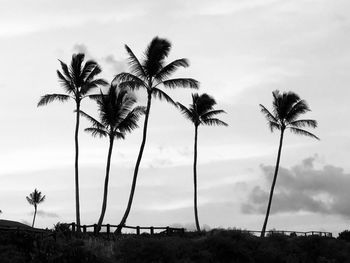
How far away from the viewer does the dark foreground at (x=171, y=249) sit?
3078 centimetres

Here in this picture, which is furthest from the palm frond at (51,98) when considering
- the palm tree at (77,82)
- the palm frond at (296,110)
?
the palm frond at (296,110)

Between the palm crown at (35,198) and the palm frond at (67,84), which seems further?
the palm crown at (35,198)

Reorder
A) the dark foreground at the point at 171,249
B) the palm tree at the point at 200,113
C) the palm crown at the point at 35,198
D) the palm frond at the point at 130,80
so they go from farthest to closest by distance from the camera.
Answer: the palm crown at the point at 35,198, the palm tree at the point at 200,113, the palm frond at the point at 130,80, the dark foreground at the point at 171,249

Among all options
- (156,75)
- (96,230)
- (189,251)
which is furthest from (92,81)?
(189,251)

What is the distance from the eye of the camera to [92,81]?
165 feet

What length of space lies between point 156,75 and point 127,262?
1752cm

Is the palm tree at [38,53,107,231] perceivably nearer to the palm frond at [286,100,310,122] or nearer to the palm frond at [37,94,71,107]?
the palm frond at [37,94,71,107]

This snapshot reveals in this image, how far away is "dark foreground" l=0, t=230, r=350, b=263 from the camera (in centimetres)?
3078

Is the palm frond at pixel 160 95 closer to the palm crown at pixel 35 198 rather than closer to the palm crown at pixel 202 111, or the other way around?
the palm crown at pixel 202 111

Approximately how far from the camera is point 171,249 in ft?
113

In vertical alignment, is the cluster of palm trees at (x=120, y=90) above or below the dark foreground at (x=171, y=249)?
above

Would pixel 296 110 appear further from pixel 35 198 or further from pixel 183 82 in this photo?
pixel 35 198

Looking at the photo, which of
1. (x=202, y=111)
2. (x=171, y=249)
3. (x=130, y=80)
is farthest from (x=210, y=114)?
(x=171, y=249)

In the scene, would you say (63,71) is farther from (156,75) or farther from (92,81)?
(156,75)
